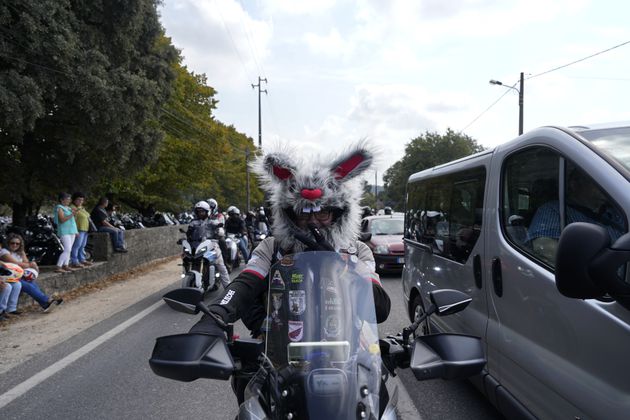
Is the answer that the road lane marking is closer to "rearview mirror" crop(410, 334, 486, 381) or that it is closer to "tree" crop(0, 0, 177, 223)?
"rearview mirror" crop(410, 334, 486, 381)

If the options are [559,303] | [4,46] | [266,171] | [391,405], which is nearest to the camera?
[391,405]

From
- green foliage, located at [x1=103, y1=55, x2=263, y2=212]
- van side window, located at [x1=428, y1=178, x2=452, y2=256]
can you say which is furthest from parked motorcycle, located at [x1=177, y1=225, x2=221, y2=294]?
green foliage, located at [x1=103, y1=55, x2=263, y2=212]

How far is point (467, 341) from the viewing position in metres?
2.15

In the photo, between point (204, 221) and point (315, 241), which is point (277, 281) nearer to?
point (315, 241)

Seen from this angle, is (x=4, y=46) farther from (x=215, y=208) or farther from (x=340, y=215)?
(x=340, y=215)

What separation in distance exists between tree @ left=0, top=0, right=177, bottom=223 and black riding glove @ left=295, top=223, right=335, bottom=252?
836cm

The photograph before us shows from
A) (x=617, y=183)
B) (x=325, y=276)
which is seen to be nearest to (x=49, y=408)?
(x=325, y=276)

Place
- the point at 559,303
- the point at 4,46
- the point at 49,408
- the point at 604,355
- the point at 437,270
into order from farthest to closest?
the point at 4,46, the point at 437,270, the point at 49,408, the point at 559,303, the point at 604,355

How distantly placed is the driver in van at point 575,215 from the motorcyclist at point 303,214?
3.45 feet

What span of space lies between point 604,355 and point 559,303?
407mm

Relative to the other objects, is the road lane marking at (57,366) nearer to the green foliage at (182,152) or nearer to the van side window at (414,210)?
the van side window at (414,210)

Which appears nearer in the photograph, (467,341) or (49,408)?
(467,341)

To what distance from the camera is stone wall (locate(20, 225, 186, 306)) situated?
9.59 metres

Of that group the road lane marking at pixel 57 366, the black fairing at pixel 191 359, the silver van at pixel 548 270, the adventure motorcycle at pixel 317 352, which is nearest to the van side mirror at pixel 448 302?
the adventure motorcycle at pixel 317 352
